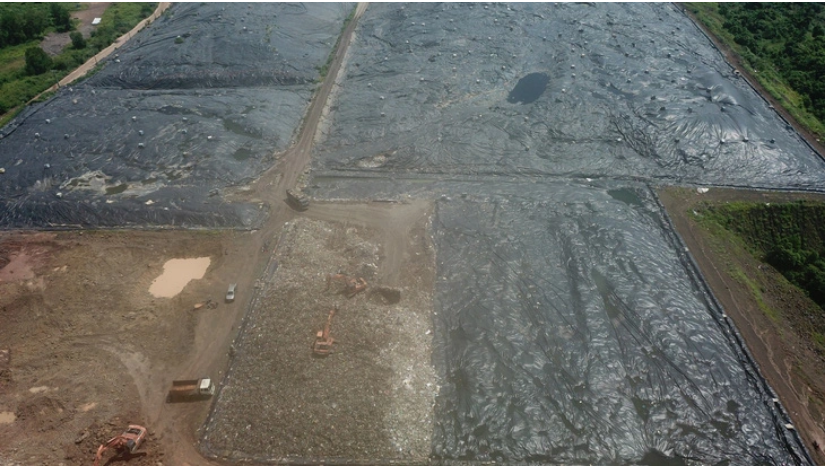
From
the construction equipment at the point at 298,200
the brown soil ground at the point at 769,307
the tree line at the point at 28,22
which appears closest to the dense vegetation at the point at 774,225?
the brown soil ground at the point at 769,307

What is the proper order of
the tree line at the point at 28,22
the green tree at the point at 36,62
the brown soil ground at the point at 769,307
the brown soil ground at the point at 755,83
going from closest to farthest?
1. the brown soil ground at the point at 769,307
2. the brown soil ground at the point at 755,83
3. the green tree at the point at 36,62
4. the tree line at the point at 28,22

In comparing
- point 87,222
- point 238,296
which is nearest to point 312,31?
point 87,222

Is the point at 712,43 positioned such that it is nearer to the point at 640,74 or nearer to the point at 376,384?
the point at 640,74

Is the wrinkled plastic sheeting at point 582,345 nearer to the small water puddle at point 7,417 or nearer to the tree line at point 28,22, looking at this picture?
the small water puddle at point 7,417

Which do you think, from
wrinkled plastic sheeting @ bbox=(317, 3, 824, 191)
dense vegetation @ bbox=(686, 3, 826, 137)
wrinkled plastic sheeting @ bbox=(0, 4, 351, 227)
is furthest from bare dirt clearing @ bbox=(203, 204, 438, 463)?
dense vegetation @ bbox=(686, 3, 826, 137)

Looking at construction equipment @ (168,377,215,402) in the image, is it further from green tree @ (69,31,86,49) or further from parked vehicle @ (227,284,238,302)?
green tree @ (69,31,86,49)

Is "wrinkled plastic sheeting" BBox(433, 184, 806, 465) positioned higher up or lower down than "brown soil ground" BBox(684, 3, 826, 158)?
lower down

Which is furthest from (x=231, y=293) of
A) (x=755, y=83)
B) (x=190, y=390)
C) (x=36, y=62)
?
(x=755, y=83)
